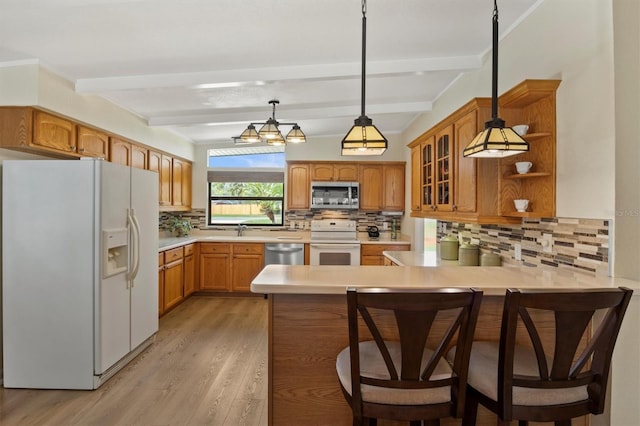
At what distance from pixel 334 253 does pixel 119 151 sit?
3.06 metres

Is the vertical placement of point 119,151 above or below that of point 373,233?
above

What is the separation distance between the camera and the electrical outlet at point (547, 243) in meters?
2.17

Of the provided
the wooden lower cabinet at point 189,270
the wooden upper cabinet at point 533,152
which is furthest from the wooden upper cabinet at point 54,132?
the wooden upper cabinet at point 533,152

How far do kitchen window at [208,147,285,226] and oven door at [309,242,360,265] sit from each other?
106cm

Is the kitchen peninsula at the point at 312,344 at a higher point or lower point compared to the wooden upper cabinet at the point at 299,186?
lower

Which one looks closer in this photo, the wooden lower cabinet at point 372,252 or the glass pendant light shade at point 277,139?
the glass pendant light shade at point 277,139

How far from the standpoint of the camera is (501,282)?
171 cm

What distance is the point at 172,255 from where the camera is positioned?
4637mm

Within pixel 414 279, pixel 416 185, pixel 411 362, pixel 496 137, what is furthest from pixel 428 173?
pixel 411 362

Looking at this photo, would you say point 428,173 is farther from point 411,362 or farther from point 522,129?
point 411,362

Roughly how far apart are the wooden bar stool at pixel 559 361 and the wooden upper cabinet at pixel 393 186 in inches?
175

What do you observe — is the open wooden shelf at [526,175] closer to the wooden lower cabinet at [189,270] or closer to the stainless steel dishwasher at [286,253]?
the stainless steel dishwasher at [286,253]

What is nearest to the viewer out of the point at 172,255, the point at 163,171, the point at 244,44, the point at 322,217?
the point at 244,44

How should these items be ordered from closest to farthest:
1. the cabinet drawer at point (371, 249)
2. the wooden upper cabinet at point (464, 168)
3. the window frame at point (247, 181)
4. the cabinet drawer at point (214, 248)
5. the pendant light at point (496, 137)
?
1. the pendant light at point (496, 137)
2. the wooden upper cabinet at point (464, 168)
3. the cabinet drawer at point (371, 249)
4. the cabinet drawer at point (214, 248)
5. the window frame at point (247, 181)
